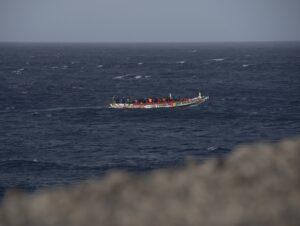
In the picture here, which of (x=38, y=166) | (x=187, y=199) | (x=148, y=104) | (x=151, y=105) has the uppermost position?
(x=187, y=199)

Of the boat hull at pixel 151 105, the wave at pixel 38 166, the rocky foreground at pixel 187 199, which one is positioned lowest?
the boat hull at pixel 151 105

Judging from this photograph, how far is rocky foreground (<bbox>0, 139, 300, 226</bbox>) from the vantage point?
15805 millimetres

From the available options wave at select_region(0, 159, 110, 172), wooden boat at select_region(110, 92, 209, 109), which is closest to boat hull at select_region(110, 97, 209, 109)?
wooden boat at select_region(110, 92, 209, 109)

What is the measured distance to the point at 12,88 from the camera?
150 m

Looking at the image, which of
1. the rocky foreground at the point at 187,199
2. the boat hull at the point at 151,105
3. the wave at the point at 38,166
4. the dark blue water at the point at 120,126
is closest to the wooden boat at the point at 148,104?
the boat hull at the point at 151,105

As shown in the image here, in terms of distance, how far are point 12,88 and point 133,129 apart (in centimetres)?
7207

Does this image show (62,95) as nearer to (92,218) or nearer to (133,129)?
(133,129)

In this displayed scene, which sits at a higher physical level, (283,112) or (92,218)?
(92,218)

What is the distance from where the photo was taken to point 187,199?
55.7 ft

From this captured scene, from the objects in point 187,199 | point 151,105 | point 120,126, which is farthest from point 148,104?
point 187,199

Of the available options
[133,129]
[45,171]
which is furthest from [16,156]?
[133,129]

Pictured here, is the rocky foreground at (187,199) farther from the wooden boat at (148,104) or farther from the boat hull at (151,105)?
the boat hull at (151,105)

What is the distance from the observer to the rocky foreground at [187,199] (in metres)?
15.8

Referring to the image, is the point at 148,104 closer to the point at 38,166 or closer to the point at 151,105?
the point at 151,105
